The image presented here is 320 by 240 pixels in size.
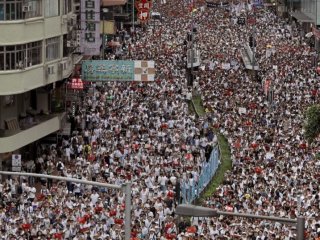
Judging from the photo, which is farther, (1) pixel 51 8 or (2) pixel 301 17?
(2) pixel 301 17

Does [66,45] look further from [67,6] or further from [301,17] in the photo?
[301,17]

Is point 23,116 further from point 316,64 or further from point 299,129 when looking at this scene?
point 316,64

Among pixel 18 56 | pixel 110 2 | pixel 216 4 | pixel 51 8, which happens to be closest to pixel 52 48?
pixel 51 8

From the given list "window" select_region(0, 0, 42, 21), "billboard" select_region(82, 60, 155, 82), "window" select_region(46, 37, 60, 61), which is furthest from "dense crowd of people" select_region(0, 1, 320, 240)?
"window" select_region(0, 0, 42, 21)

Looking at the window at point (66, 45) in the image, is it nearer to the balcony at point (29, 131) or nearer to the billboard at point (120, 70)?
the billboard at point (120, 70)

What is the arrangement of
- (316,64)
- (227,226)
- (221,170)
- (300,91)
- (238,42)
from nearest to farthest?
1. (227,226)
2. (221,170)
3. (300,91)
4. (316,64)
5. (238,42)

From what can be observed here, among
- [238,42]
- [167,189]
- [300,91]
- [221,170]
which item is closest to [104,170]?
[167,189]

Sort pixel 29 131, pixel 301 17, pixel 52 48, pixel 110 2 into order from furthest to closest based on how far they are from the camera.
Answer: pixel 301 17 < pixel 110 2 < pixel 52 48 < pixel 29 131
